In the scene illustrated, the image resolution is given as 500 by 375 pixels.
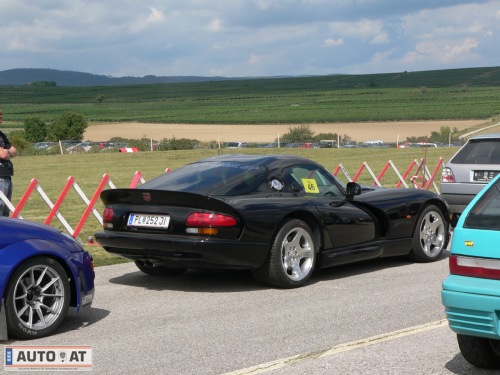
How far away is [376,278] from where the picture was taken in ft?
32.5

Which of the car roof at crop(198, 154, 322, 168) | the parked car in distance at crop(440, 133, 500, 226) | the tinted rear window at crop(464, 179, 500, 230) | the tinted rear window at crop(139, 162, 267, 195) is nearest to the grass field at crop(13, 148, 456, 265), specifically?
the car roof at crop(198, 154, 322, 168)

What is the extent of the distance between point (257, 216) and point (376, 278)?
A: 5.92ft

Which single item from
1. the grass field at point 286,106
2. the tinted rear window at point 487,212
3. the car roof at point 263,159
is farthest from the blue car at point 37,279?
the grass field at point 286,106

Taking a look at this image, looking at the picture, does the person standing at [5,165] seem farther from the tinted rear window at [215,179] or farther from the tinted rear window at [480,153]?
the tinted rear window at [480,153]

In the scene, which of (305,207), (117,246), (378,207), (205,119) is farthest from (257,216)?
(205,119)

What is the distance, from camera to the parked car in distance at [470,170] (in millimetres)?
14430

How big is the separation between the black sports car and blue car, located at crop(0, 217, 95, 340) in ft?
5.01

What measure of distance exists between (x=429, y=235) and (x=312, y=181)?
2061mm

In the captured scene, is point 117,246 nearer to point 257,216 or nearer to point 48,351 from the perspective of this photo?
point 257,216

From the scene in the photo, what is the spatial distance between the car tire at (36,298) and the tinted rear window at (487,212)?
3270 mm

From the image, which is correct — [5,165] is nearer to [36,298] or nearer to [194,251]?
[194,251]

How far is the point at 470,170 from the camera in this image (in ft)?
48.1

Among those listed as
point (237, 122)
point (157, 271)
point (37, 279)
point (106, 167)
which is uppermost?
point (237, 122)

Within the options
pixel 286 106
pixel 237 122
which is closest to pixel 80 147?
pixel 237 122
